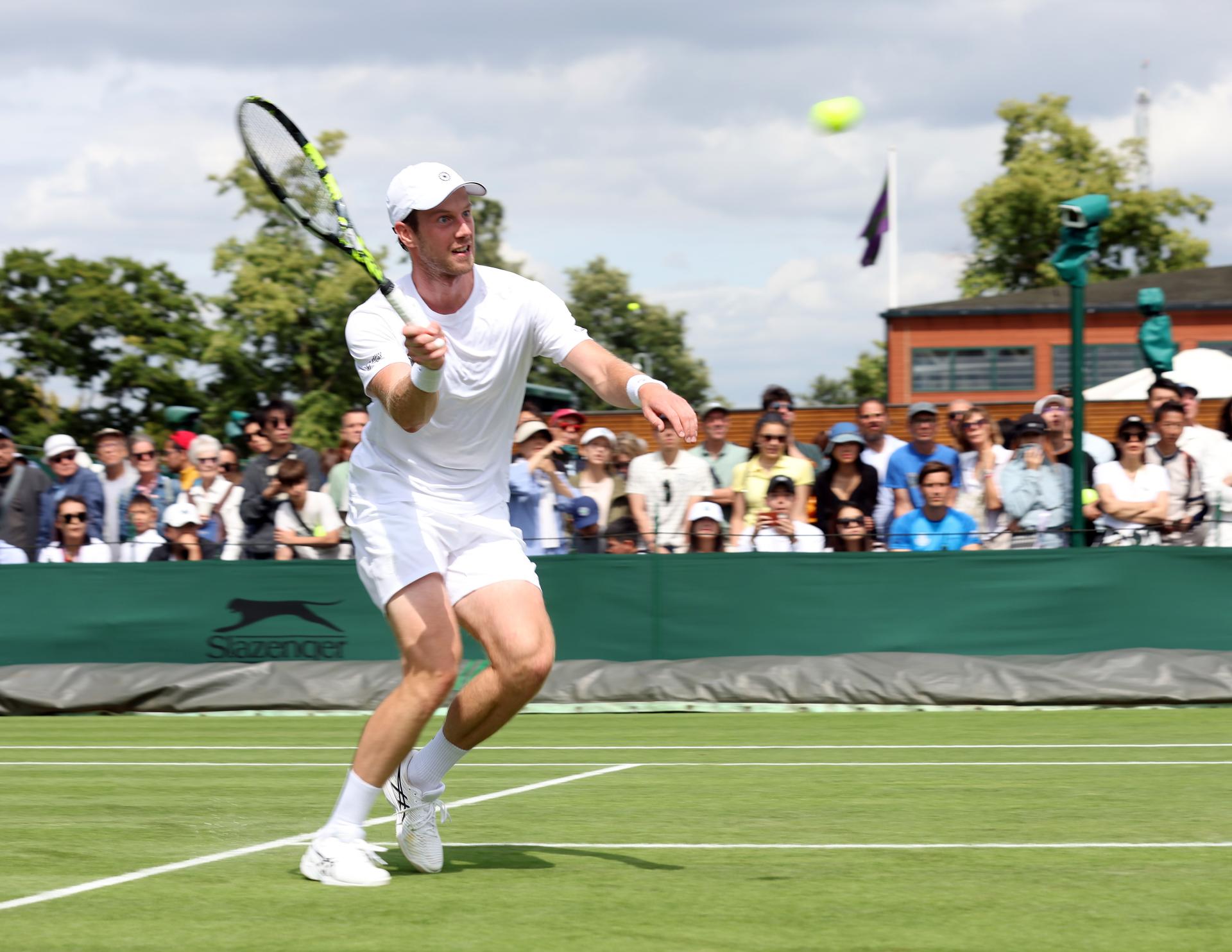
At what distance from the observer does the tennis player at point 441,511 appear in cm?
505

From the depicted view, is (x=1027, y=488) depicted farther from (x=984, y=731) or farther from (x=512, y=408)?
(x=512, y=408)

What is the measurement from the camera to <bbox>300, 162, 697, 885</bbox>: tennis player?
16.6 feet

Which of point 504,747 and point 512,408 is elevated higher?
point 512,408

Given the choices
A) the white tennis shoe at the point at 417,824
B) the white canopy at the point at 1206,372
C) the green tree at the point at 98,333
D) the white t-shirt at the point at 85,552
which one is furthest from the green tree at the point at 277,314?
the white tennis shoe at the point at 417,824

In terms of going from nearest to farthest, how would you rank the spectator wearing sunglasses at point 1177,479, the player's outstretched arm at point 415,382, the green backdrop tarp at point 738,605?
the player's outstretched arm at point 415,382 < the spectator wearing sunglasses at point 1177,479 < the green backdrop tarp at point 738,605

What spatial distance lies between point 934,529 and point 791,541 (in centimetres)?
98

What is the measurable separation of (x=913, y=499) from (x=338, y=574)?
4129 mm

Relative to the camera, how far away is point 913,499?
38.9ft

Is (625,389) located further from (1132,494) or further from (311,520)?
(311,520)

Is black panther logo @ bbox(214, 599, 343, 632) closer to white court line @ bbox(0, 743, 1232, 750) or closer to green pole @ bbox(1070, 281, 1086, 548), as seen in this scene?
white court line @ bbox(0, 743, 1232, 750)

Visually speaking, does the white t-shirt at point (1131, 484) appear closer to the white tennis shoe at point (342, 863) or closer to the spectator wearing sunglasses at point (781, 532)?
the spectator wearing sunglasses at point (781, 532)

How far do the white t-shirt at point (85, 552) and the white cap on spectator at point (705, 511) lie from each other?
14.4ft

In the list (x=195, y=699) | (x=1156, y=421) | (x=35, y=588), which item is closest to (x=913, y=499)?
(x=1156, y=421)

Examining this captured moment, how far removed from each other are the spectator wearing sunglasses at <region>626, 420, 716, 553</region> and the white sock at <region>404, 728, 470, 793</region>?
653 cm
